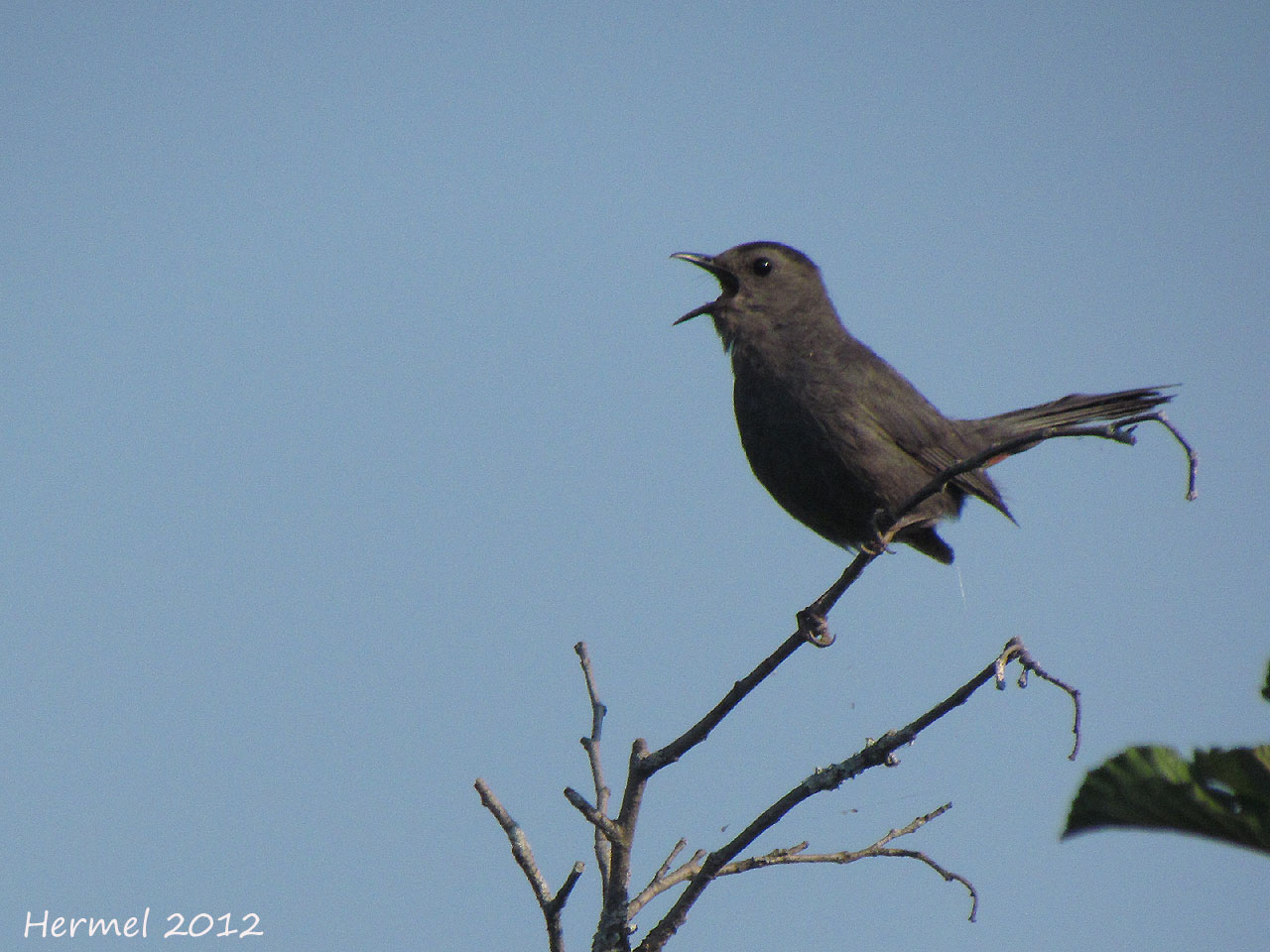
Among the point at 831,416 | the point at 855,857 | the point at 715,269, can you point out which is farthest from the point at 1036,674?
the point at 715,269

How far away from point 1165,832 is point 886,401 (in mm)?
3883

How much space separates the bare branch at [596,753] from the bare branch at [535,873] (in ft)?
0.57

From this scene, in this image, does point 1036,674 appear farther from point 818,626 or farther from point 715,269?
point 715,269

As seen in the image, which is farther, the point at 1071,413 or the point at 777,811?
the point at 1071,413

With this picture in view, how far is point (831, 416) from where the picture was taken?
5.07 meters

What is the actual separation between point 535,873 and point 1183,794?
159 centimetres

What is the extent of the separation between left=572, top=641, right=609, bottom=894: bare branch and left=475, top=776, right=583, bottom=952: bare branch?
17 centimetres

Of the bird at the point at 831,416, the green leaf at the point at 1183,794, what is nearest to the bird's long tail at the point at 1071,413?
the bird at the point at 831,416

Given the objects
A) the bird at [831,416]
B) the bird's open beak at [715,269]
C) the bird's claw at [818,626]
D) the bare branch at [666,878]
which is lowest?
the bare branch at [666,878]

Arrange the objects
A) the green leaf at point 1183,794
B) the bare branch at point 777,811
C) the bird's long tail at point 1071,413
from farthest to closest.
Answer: the bird's long tail at point 1071,413 < the bare branch at point 777,811 < the green leaf at point 1183,794

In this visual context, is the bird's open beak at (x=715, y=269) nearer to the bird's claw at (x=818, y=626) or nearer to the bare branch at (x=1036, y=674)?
the bird's claw at (x=818, y=626)

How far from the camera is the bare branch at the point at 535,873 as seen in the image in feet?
8.59

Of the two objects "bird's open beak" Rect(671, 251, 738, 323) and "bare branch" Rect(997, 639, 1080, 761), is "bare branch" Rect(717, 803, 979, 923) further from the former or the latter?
"bird's open beak" Rect(671, 251, 738, 323)

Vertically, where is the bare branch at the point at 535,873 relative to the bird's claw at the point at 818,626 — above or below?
below
